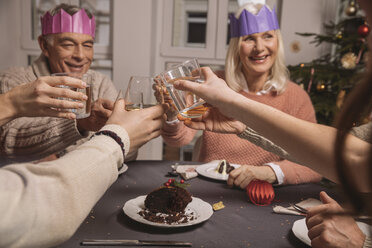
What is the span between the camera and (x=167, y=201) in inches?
44.1

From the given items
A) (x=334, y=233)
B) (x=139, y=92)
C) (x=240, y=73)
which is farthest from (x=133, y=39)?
(x=334, y=233)

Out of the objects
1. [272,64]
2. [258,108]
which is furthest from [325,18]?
[258,108]

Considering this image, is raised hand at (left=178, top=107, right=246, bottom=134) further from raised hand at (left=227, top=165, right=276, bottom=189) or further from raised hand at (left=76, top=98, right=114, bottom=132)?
raised hand at (left=76, top=98, right=114, bottom=132)

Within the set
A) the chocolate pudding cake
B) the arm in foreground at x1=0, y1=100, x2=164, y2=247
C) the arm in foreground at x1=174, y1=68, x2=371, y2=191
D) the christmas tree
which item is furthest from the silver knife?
the christmas tree

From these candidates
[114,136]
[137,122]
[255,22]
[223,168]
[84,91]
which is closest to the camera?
[114,136]

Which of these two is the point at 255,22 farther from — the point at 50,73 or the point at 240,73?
the point at 50,73

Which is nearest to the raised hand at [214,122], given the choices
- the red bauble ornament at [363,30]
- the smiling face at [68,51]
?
the smiling face at [68,51]

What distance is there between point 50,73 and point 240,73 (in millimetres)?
1308

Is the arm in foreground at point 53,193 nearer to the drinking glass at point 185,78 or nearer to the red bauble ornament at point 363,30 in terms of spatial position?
the drinking glass at point 185,78

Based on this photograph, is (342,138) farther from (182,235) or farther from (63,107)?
(63,107)

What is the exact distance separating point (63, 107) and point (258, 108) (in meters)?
0.73

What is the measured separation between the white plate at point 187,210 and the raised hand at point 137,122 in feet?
0.84

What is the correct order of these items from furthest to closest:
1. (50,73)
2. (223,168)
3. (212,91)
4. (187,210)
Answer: (50,73) < (223,168) < (187,210) < (212,91)

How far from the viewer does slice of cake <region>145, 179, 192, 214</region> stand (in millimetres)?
1113
